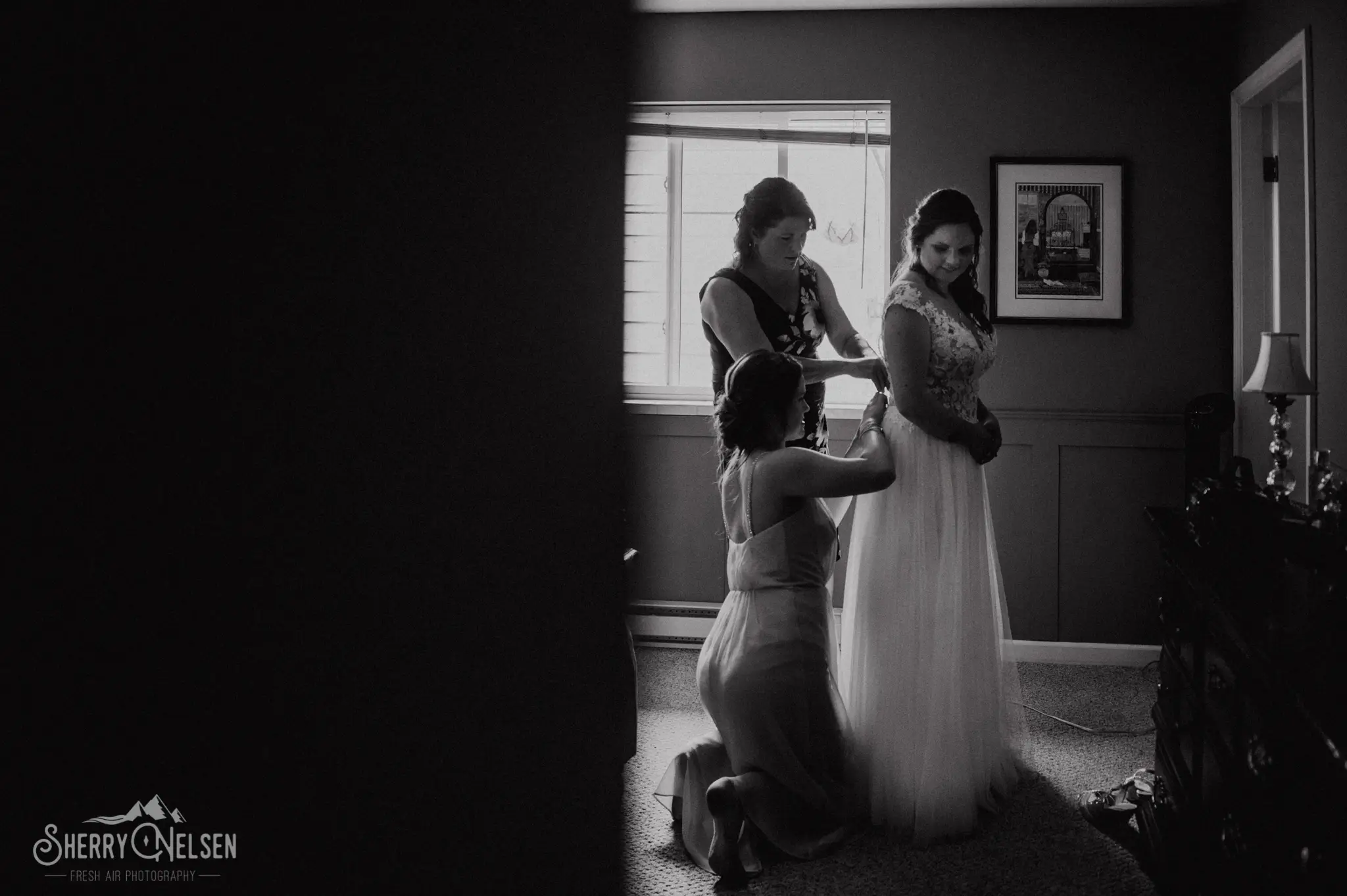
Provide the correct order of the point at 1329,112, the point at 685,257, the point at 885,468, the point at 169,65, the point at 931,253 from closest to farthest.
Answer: the point at 169,65
the point at 885,468
the point at 931,253
the point at 1329,112
the point at 685,257

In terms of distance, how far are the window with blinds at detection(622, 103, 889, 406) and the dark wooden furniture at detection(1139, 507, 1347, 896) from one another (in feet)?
7.12

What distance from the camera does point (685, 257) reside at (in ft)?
14.0

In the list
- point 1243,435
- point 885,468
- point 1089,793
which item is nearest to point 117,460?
point 885,468

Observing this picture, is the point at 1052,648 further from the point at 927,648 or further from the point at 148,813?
the point at 148,813

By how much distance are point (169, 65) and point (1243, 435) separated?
4.09 m

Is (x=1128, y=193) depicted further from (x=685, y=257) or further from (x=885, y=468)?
(x=885, y=468)

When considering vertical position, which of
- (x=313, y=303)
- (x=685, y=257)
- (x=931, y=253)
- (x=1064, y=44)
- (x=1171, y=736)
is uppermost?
(x=1064, y=44)

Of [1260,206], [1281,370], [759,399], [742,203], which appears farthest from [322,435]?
[1260,206]

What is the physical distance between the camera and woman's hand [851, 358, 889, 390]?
2.32 metres

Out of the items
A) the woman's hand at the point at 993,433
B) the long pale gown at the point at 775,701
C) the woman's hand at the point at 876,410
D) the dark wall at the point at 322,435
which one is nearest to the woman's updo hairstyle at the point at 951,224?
the woman's hand at the point at 993,433

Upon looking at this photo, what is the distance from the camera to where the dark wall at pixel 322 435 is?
0.15 metres

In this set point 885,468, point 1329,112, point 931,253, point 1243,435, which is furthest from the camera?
point 1243,435

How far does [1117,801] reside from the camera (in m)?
2.31

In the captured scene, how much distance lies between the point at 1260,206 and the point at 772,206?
7.39 feet
